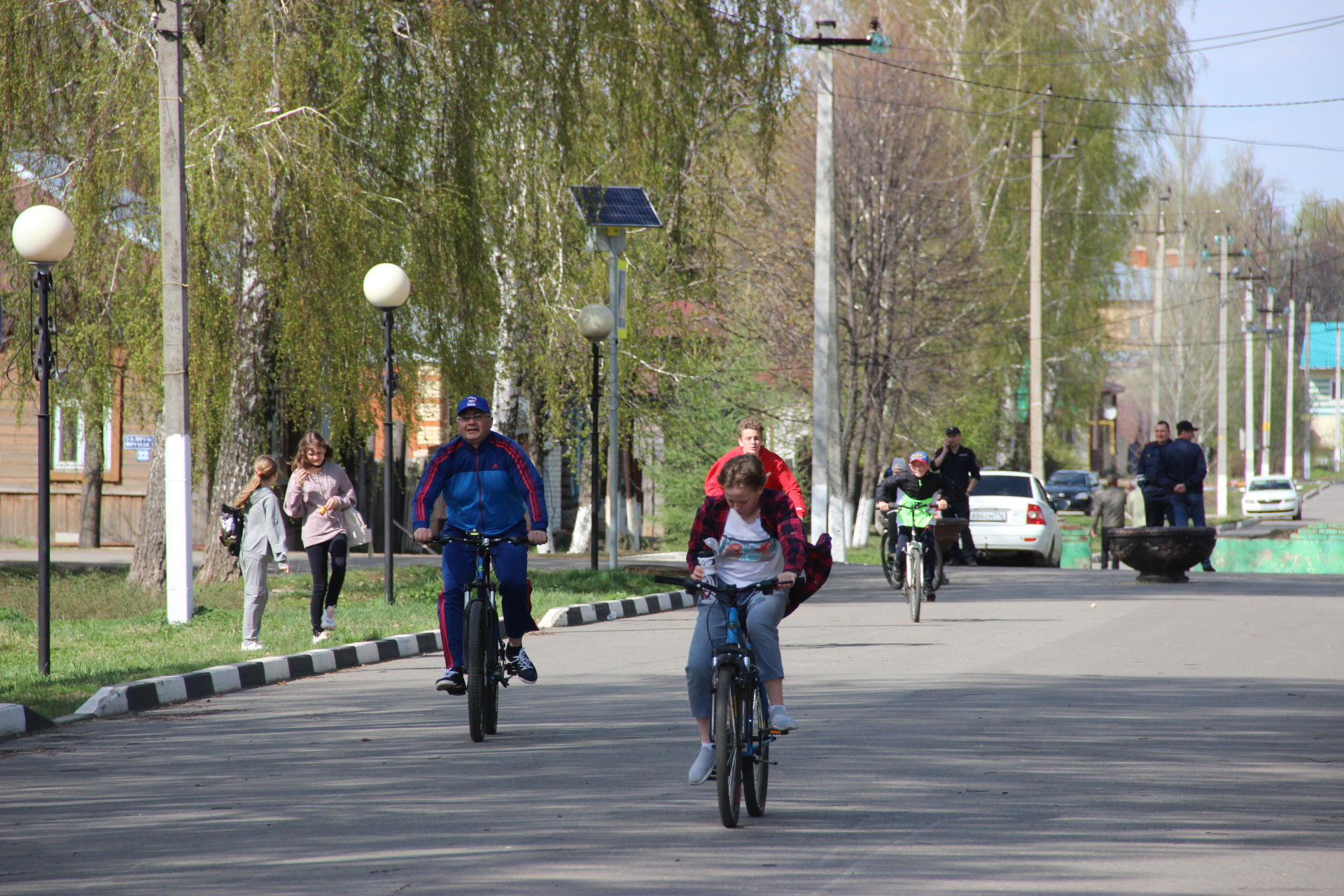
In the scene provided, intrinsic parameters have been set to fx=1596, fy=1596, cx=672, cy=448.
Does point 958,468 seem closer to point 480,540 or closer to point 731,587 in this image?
point 480,540

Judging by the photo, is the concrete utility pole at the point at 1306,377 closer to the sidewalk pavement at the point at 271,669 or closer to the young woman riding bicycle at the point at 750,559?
the sidewalk pavement at the point at 271,669

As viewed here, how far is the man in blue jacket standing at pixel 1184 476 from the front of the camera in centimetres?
2166

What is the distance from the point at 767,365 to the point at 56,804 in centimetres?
2634

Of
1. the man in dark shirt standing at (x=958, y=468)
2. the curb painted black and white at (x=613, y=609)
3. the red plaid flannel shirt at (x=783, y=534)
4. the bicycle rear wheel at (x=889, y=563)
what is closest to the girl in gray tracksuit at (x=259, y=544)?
the curb painted black and white at (x=613, y=609)

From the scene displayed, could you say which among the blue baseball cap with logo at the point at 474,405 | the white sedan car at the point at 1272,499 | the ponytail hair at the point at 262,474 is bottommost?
the white sedan car at the point at 1272,499

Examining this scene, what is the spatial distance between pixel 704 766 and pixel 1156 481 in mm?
16866

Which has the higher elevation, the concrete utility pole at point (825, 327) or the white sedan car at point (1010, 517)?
the concrete utility pole at point (825, 327)

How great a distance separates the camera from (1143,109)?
41875 millimetres

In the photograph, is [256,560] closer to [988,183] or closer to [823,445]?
[823,445]

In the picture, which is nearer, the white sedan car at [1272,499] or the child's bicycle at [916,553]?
the child's bicycle at [916,553]

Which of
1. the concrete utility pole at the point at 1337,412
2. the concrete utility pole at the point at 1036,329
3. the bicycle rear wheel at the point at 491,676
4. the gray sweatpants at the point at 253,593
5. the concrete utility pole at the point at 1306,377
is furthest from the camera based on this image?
the concrete utility pole at the point at 1337,412

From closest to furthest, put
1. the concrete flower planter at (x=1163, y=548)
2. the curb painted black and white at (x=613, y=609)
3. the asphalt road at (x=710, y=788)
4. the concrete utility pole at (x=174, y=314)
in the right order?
the asphalt road at (x=710, y=788) < the concrete utility pole at (x=174, y=314) < the curb painted black and white at (x=613, y=609) < the concrete flower planter at (x=1163, y=548)

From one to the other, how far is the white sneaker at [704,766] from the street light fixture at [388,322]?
9.02 m

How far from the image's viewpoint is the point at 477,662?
330 inches
